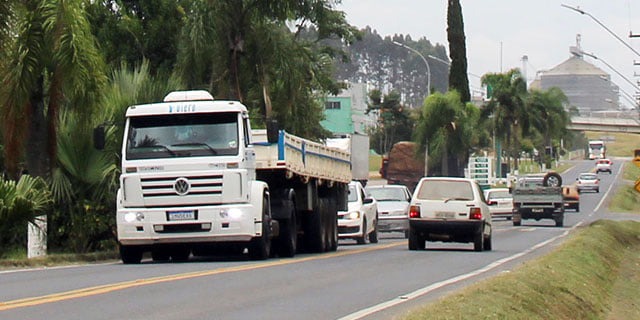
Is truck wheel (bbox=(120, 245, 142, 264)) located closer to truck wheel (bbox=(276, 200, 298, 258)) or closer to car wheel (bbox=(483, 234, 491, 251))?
truck wheel (bbox=(276, 200, 298, 258))

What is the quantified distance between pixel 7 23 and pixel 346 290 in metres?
11.4

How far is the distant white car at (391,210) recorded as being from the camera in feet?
132

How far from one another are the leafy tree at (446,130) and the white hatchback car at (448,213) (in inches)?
1586

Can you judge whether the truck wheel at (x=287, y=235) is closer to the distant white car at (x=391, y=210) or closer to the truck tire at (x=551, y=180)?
the distant white car at (x=391, y=210)

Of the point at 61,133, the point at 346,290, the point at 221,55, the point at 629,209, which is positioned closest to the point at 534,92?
the point at 629,209

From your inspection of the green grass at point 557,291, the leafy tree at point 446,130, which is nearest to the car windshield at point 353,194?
the green grass at point 557,291

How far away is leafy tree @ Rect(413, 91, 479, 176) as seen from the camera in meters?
70.1

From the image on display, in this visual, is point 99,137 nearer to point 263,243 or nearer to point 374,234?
point 263,243

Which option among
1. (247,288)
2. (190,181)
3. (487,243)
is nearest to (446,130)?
(487,243)

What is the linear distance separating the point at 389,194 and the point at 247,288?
84.5ft

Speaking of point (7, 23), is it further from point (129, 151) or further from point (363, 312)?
point (363, 312)

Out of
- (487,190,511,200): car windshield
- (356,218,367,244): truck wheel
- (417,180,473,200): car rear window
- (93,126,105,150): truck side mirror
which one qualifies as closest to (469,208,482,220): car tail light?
Answer: (417,180,473,200): car rear window

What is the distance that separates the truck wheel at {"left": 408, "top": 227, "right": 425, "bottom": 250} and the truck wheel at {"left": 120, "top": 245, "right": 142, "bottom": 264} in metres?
7.85

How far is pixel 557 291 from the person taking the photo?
18.2 m
